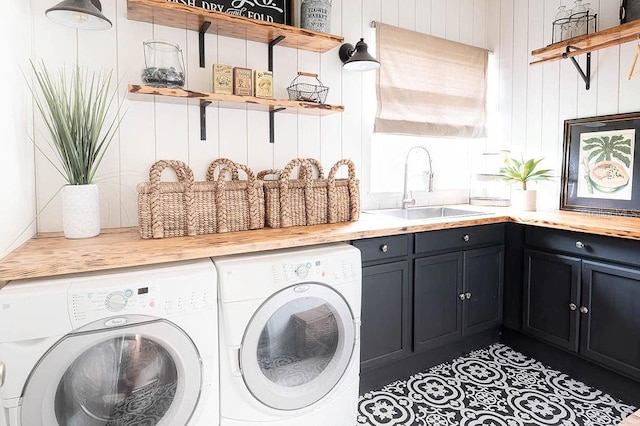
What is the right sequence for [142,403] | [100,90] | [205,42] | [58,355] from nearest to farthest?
[58,355], [142,403], [100,90], [205,42]

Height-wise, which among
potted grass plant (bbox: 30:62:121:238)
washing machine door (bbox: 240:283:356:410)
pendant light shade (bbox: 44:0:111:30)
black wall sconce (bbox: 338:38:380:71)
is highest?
black wall sconce (bbox: 338:38:380:71)

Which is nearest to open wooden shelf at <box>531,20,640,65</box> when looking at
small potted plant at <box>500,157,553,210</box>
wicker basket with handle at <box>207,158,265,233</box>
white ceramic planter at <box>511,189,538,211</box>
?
small potted plant at <box>500,157,553,210</box>

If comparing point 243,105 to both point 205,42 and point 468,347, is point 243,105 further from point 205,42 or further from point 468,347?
point 468,347

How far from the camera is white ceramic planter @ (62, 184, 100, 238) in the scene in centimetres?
166

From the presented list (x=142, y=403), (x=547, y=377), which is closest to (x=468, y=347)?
(x=547, y=377)

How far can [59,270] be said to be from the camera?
128cm

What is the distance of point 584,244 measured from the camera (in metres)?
2.13

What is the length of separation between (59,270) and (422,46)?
2680mm

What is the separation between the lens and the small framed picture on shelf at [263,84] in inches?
81.6

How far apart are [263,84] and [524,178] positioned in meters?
1.96

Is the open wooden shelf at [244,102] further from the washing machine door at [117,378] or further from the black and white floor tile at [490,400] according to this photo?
the black and white floor tile at [490,400]

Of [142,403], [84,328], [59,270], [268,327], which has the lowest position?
[142,403]

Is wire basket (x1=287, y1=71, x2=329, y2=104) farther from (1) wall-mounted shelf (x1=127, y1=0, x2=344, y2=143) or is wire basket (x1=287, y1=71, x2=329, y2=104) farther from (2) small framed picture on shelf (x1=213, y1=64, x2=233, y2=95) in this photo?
(2) small framed picture on shelf (x1=213, y1=64, x2=233, y2=95)

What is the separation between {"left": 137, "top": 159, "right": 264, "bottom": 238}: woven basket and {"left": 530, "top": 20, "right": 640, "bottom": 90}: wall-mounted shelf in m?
2.15
